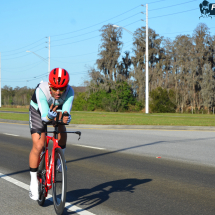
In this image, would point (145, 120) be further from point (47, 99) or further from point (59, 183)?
point (59, 183)

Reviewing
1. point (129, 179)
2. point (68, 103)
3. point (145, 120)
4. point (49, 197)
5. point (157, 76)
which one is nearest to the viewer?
point (68, 103)

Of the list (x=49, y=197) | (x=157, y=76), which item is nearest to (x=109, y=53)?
(x=157, y=76)

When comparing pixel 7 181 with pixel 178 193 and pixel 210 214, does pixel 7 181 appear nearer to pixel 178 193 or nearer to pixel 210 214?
pixel 178 193

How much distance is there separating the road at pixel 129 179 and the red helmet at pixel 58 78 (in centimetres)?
176

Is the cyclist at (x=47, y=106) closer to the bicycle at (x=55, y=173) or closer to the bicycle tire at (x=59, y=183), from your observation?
the bicycle at (x=55, y=173)

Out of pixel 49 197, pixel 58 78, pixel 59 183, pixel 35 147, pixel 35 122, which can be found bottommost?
pixel 49 197

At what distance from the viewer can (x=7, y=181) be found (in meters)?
6.61

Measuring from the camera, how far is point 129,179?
22.2 feet

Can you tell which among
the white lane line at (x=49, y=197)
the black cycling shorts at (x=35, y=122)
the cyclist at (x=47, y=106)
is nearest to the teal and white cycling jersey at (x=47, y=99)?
the cyclist at (x=47, y=106)

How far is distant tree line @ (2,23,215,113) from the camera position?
1901 inches

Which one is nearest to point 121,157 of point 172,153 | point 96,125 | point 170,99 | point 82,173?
point 172,153

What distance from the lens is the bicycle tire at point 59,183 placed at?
4254 mm

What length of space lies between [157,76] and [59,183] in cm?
5225

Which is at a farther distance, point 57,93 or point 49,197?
point 49,197
